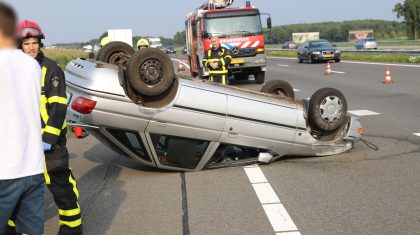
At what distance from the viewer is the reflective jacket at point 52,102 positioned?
3.70 metres

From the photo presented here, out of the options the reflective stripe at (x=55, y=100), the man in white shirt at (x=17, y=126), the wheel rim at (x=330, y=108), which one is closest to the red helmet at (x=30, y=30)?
the reflective stripe at (x=55, y=100)

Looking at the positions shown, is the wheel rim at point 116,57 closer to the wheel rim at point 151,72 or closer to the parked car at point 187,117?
the parked car at point 187,117

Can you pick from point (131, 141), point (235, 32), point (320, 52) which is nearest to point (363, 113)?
point (131, 141)

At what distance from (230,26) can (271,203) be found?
46.0ft

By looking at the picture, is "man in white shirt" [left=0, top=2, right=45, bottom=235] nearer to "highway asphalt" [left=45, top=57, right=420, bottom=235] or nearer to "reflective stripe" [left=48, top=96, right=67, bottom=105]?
"reflective stripe" [left=48, top=96, right=67, bottom=105]

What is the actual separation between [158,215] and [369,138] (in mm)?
4477

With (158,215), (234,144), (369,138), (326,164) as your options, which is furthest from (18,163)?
(369,138)

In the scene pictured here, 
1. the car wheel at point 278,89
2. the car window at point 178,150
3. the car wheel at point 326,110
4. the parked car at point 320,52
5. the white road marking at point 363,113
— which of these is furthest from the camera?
the parked car at point 320,52

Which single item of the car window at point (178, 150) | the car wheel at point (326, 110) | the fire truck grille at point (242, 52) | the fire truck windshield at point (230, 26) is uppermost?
the fire truck windshield at point (230, 26)

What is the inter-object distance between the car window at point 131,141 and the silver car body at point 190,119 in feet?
0.03

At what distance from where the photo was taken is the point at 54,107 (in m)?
3.71

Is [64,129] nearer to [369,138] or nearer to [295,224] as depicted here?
[295,224]

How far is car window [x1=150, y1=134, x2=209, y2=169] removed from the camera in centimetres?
579

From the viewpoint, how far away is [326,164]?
6449mm
